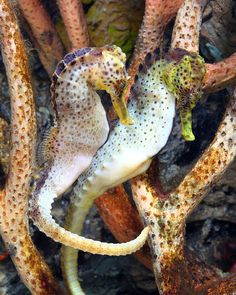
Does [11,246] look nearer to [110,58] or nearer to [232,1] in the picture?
[110,58]

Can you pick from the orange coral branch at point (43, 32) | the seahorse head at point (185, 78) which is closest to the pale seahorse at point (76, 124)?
the seahorse head at point (185, 78)

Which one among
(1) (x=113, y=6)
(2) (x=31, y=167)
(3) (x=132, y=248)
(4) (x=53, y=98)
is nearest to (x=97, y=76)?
(4) (x=53, y=98)

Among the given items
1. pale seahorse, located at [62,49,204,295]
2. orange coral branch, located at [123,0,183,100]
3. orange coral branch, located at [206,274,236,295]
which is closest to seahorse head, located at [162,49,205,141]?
pale seahorse, located at [62,49,204,295]

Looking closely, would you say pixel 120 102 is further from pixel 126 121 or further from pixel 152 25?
pixel 152 25

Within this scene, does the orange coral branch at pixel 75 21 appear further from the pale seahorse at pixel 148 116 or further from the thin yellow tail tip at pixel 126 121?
the thin yellow tail tip at pixel 126 121

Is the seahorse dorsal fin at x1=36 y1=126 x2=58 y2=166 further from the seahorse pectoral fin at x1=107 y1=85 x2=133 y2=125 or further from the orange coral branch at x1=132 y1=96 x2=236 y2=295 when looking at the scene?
the orange coral branch at x1=132 y1=96 x2=236 y2=295

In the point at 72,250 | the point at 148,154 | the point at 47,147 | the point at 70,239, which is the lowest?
the point at 72,250

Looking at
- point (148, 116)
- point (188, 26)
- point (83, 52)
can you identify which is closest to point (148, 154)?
point (148, 116)
